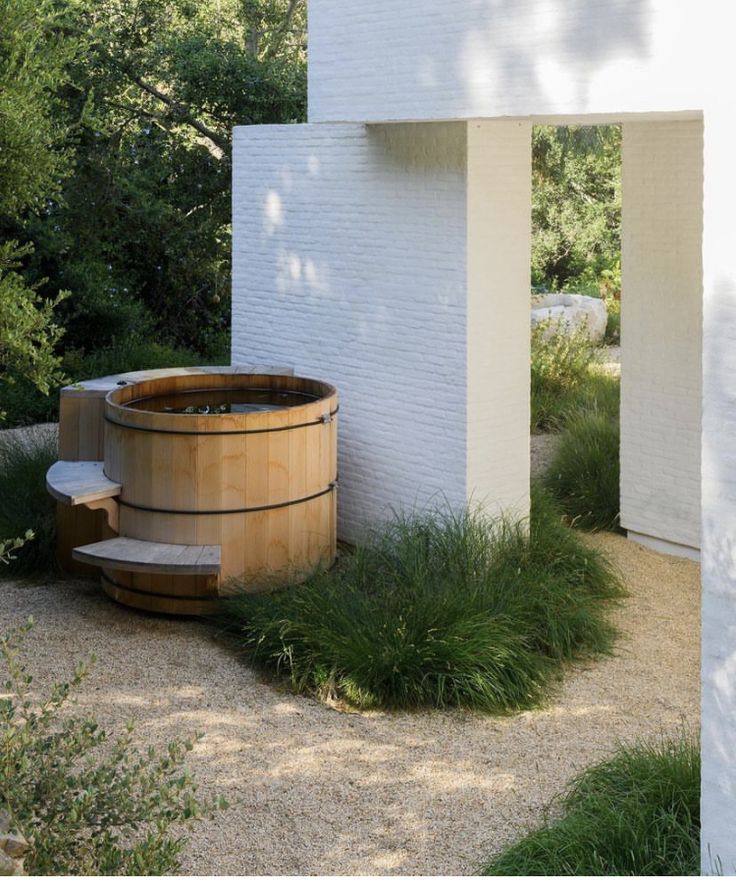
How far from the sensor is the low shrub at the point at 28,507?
27.0 ft

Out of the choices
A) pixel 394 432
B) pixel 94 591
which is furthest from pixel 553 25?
pixel 94 591

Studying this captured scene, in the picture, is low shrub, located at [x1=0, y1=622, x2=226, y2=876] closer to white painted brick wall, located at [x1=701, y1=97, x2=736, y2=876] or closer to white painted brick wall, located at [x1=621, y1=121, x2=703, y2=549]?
white painted brick wall, located at [x1=701, y1=97, x2=736, y2=876]

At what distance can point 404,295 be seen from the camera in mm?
8125

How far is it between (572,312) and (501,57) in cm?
987

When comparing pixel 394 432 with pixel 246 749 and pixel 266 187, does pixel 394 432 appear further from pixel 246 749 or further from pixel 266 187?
pixel 246 749

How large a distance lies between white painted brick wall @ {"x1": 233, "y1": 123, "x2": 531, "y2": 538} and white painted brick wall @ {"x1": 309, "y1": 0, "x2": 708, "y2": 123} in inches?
22.0

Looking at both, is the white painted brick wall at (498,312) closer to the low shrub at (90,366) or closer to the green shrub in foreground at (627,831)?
the green shrub in foreground at (627,831)

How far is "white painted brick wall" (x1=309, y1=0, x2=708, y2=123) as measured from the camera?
17.9 ft

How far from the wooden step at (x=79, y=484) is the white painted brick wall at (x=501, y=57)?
2498mm

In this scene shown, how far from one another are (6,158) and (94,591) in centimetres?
335

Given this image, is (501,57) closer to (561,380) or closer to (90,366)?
(561,380)

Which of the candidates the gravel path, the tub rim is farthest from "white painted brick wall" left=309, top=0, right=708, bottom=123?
the gravel path

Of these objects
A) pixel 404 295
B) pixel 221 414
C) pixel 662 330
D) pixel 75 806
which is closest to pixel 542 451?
pixel 662 330

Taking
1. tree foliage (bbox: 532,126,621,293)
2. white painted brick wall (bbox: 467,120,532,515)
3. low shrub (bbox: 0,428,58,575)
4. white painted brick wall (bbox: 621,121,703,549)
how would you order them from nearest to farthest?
white painted brick wall (bbox: 467,120,532,515) → low shrub (bbox: 0,428,58,575) → white painted brick wall (bbox: 621,121,703,549) → tree foliage (bbox: 532,126,621,293)
